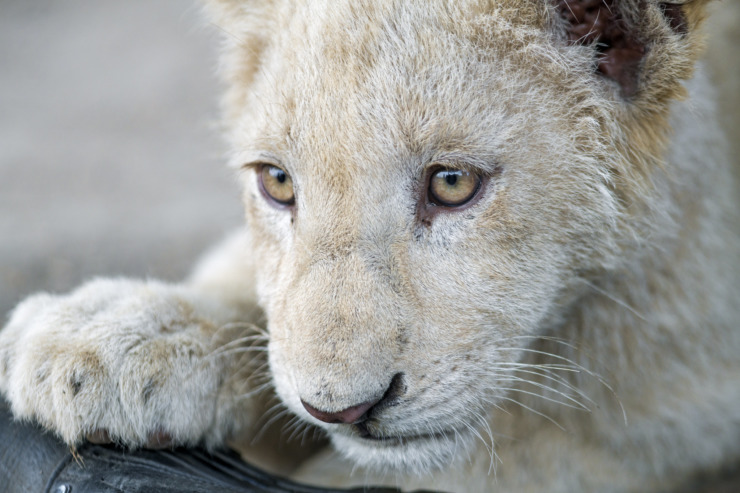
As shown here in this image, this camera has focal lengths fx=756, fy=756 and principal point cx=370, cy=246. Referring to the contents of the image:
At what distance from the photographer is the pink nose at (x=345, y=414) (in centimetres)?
195

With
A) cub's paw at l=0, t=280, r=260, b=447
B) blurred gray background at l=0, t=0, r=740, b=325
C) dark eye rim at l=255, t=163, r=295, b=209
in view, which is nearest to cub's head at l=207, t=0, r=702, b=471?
dark eye rim at l=255, t=163, r=295, b=209

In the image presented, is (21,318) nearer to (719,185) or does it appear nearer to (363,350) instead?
(363,350)

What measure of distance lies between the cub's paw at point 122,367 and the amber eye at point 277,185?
0.48 meters

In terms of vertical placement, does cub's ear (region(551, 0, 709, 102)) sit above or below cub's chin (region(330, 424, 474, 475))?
above

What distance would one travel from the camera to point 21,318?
2.45 m

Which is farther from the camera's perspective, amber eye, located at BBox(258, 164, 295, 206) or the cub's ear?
amber eye, located at BBox(258, 164, 295, 206)

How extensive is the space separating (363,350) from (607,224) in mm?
868

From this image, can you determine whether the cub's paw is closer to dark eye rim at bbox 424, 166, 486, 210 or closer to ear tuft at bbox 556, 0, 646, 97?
dark eye rim at bbox 424, 166, 486, 210

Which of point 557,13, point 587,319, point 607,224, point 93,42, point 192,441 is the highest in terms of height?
point 93,42

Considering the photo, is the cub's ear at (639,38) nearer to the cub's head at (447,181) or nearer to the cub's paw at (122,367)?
the cub's head at (447,181)

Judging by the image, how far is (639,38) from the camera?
2.14 meters

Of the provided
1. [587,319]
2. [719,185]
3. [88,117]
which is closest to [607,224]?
[587,319]

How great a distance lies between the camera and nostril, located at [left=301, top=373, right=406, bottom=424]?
195cm

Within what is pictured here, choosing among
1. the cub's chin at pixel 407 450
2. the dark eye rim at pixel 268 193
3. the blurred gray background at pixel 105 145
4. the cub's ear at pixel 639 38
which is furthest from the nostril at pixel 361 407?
the blurred gray background at pixel 105 145
